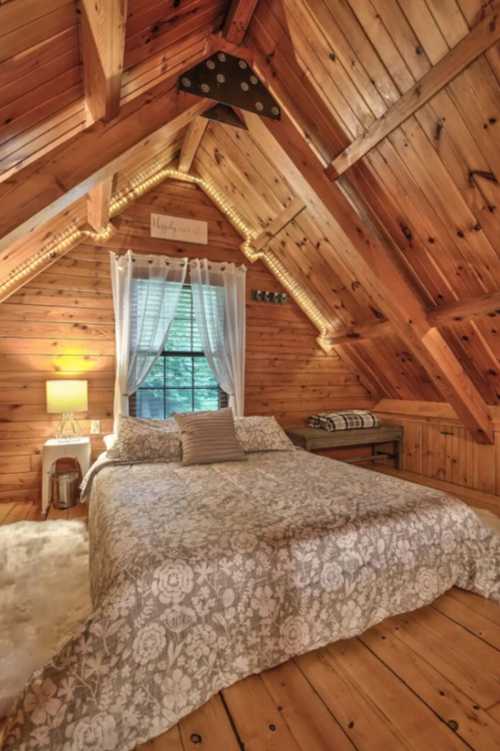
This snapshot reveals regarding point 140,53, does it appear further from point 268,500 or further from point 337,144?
point 268,500

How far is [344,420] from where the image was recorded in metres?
4.09

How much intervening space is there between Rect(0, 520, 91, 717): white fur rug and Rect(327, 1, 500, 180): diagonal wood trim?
3066mm

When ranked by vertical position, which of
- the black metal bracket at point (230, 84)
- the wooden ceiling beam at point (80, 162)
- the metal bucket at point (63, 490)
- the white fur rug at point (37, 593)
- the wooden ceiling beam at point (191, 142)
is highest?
the wooden ceiling beam at point (191, 142)

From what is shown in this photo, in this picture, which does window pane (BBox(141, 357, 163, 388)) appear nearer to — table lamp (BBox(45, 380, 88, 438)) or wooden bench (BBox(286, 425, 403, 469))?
table lamp (BBox(45, 380, 88, 438))

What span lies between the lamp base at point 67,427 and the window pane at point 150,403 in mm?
567

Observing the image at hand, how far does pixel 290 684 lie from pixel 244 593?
1.32ft

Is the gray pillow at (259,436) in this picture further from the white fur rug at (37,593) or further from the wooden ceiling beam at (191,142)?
the wooden ceiling beam at (191,142)

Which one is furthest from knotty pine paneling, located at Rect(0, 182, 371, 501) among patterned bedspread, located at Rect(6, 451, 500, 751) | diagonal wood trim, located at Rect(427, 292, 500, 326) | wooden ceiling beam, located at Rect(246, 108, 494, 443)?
diagonal wood trim, located at Rect(427, 292, 500, 326)

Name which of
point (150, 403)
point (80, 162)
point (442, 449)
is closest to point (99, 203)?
point (80, 162)

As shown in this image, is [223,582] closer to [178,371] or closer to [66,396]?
[66,396]

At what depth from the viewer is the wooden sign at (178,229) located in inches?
144

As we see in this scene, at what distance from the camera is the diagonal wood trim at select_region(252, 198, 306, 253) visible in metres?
3.23

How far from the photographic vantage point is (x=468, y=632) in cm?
164

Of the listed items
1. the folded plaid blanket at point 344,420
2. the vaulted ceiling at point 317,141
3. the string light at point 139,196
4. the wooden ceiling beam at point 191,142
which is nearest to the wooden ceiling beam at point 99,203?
the vaulted ceiling at point 317,141
